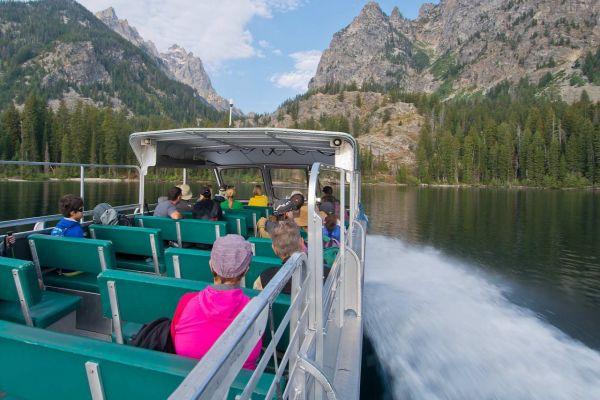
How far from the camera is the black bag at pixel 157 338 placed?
213 centimetres

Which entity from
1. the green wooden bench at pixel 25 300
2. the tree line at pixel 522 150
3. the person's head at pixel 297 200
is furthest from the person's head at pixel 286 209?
the tree line at pixel 522 150

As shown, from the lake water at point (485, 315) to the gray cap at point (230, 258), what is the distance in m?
4.47

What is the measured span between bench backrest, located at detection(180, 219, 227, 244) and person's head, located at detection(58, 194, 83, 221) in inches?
51.7

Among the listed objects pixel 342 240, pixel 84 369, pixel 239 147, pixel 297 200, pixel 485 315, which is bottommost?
pixel 485 315

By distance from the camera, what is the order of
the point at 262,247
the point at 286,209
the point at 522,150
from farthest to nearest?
the point at 522,150
the point at 286,209
the point at 262,247

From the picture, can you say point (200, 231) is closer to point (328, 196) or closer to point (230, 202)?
point (230, 202)

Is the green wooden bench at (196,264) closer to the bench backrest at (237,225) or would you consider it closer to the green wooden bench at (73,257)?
the green wooden bench at (73,257)

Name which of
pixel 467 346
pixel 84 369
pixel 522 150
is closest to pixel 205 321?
pixel 84 369

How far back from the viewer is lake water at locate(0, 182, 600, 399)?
583 cm

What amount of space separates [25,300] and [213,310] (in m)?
2.02

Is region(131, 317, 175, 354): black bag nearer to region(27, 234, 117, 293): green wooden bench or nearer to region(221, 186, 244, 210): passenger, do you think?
region(27, 234, 117, 293): green wooden bench

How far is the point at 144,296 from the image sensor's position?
2646 mm

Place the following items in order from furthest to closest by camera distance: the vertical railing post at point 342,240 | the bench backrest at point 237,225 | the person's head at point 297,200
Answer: the bench backrest at point 237,225 < the person's head at point 297,200 < the vertical railing post at point 342,240

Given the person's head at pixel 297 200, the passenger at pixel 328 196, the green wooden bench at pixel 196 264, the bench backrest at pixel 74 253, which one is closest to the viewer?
the green wooden bench at pixel 196 264
